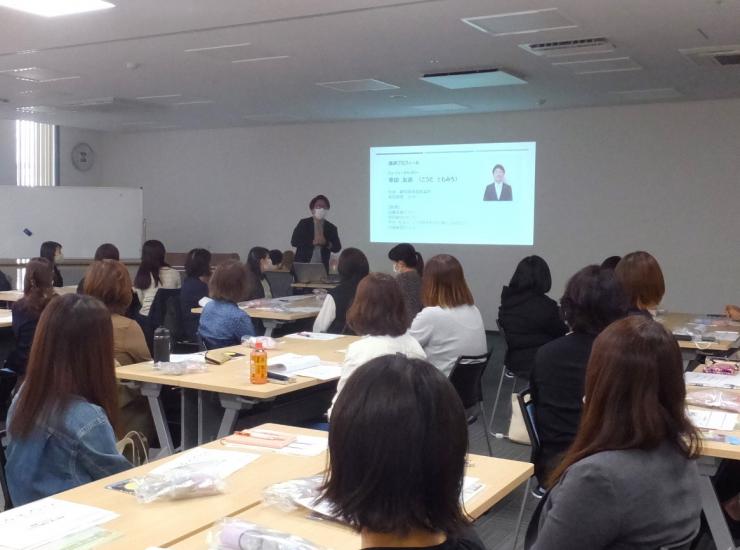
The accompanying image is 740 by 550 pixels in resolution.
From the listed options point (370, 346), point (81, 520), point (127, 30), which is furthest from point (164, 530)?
point (127, 30)

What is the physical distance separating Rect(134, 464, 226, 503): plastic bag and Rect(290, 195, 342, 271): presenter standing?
680cm

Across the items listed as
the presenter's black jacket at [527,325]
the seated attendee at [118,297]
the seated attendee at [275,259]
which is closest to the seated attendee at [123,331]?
the seated attendee at [118,297]

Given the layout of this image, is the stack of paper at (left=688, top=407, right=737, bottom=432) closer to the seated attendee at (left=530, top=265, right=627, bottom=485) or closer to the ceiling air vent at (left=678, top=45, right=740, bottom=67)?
the seated attendee at (left=530, top=265, right=627, bottom=485)

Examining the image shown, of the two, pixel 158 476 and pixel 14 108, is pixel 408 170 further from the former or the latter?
pixel 158 476

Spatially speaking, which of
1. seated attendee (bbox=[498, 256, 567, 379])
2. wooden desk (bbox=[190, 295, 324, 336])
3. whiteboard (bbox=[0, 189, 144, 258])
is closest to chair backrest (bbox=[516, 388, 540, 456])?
seated attendee (bbox=[498, 256, 567, 379])

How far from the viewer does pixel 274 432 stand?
275cm

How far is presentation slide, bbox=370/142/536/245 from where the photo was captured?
380 inches

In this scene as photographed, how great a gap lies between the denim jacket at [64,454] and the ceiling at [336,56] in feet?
11.0

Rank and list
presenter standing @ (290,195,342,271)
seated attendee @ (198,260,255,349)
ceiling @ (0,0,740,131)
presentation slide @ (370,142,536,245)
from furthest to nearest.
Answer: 1. presentation slide @ (370,142,536,245)
2. presenter standing @ (290,195,342,271)
3. ceiling @ (0,0,740,131)
4. seated attendee @ (198,260,255,349)

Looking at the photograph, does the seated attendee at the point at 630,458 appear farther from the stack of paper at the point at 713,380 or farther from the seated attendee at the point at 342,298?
the seated attendee at the point at 342,298

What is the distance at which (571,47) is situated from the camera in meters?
6.02

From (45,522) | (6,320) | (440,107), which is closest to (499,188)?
(440,107)

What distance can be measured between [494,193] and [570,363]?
686 cm

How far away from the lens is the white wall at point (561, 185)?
28.5 feet
